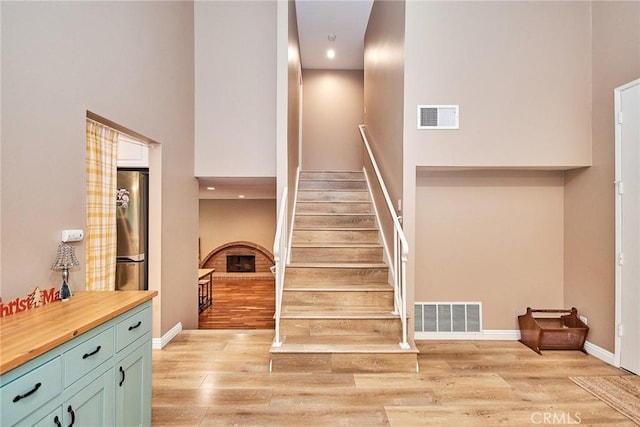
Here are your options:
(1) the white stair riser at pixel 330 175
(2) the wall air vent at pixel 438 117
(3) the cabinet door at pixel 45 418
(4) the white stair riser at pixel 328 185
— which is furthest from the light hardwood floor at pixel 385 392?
(1) the white stair riser at pixel 330 175

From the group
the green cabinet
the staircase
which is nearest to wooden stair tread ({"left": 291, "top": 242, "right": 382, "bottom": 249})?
the staircase

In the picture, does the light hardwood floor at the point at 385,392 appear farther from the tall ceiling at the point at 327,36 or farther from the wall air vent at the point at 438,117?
the tall ceiling at the point at 327,36

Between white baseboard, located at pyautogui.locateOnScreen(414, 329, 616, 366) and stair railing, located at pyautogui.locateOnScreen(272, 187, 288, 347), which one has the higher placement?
stair railing, located at pyautogui.locateOnScreen(272, 187, 288, 347)

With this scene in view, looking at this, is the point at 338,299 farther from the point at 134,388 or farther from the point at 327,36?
the point at 327,36

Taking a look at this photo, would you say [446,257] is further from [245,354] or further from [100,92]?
[100,92]

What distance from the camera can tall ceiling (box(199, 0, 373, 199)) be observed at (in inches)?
197

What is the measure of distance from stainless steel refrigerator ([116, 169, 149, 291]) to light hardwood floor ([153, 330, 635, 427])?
82 centimetres

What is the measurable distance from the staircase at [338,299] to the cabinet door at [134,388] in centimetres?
114

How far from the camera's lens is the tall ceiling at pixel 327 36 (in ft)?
16.4

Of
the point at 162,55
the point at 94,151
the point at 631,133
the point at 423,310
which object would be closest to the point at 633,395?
the point at 423,310

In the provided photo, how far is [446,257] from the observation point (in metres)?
4.10

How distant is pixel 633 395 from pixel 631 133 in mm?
2223

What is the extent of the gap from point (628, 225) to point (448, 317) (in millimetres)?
1905

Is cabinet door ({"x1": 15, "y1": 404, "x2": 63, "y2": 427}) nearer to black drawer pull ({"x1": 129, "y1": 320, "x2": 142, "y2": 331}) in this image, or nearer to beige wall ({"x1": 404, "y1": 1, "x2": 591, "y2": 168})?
black drawer pull ({"x1": 129, "y1": 320, "x2": 142, "y2": 331})
